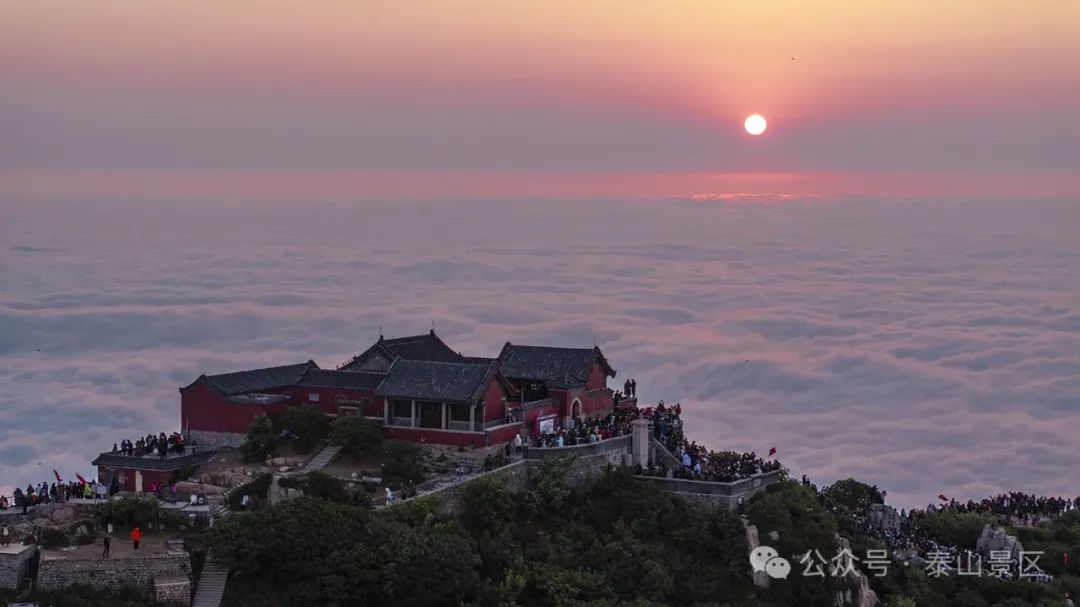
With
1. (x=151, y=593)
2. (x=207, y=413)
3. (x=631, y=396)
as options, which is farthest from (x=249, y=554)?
(x=631, y=396)

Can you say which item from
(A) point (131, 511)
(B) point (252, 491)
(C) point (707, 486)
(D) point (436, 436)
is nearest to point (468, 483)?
(D) point (436, 436)

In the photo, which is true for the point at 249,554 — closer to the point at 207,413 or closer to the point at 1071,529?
the point at 207,413

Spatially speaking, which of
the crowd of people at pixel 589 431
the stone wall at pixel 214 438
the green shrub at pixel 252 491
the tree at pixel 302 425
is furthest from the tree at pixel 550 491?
the stone wall at pixel 214 438

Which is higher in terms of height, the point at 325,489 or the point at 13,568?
the point at 325,489

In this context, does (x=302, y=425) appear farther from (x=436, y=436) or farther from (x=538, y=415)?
(x=538, y=415)

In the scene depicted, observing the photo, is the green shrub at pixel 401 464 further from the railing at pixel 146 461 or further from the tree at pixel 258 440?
the railing at pixel 146 461

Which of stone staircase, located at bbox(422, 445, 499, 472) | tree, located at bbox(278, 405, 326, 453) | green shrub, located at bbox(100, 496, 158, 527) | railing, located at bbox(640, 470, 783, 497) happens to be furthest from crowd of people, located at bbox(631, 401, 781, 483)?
green shrub, located at bbox(100, 496, 158, 527)
